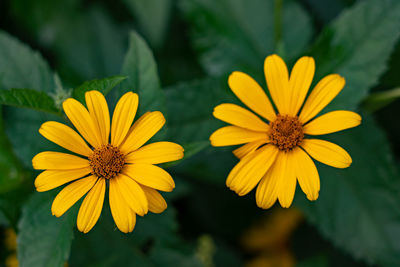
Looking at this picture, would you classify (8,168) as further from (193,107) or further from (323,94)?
(323,94)

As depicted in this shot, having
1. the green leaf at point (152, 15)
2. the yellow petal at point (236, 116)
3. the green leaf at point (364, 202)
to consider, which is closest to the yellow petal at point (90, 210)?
the yellow petal at point (236, 116)

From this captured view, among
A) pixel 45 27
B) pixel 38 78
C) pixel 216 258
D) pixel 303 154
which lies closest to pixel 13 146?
pixel 38 78

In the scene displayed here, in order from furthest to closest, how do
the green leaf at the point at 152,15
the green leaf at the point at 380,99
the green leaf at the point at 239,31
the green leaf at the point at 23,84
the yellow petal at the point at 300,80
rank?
1. the green leaf at the point at 152,15
2. the green leaf at the point at 239,31
3. the green leaf at the point at 380,99
4. the green leaf at the point at 23,84
5. the yellow petal at the point at 300,80

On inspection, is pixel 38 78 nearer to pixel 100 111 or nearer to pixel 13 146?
pixel 13 146

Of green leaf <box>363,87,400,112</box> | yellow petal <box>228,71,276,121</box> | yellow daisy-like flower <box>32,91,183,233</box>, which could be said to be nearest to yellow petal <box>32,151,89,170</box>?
yellow daisy-like flower <box>32,91,183,233</box>

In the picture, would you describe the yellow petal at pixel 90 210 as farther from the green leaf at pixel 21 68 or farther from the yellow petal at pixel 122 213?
the green leaf at pixel 21 68
